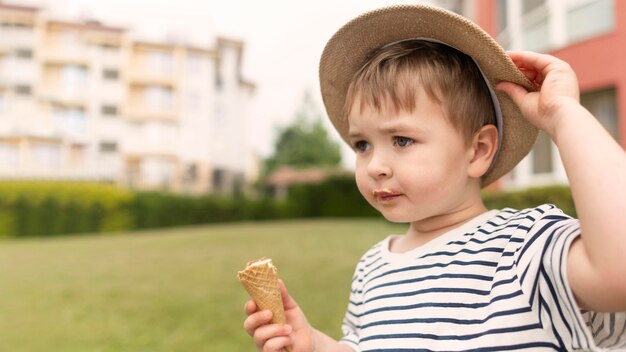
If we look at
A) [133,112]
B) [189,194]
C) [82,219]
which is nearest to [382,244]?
[82,219]

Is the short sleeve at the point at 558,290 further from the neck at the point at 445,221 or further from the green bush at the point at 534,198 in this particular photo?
the green bush at the point at 534,198

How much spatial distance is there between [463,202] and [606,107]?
9411mm

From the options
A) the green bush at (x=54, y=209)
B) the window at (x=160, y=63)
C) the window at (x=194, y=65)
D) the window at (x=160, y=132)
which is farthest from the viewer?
the window at (x=194, y=65)

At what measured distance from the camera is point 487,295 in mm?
1266

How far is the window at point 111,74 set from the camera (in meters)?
33.2

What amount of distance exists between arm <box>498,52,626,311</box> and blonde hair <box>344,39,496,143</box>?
0.25m

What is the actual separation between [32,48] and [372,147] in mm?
35105

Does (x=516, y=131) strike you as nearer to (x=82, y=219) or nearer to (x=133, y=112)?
(x=82, y=219)

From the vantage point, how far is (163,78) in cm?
3412

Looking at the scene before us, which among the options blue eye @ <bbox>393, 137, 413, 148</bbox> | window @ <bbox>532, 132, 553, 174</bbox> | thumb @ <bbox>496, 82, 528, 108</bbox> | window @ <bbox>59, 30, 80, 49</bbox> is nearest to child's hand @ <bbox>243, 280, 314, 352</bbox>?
blue eye @ <bbox>393, 137, 413, 148</bbox>

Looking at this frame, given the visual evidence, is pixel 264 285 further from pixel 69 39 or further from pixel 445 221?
pixel 69 39

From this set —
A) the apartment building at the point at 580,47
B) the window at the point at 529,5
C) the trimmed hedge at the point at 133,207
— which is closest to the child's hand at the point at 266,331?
the apartment building at the point at 580,47

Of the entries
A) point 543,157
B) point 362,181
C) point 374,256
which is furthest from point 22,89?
point 362,181

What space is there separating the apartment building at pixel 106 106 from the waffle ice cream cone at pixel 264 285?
3055 centimetres
